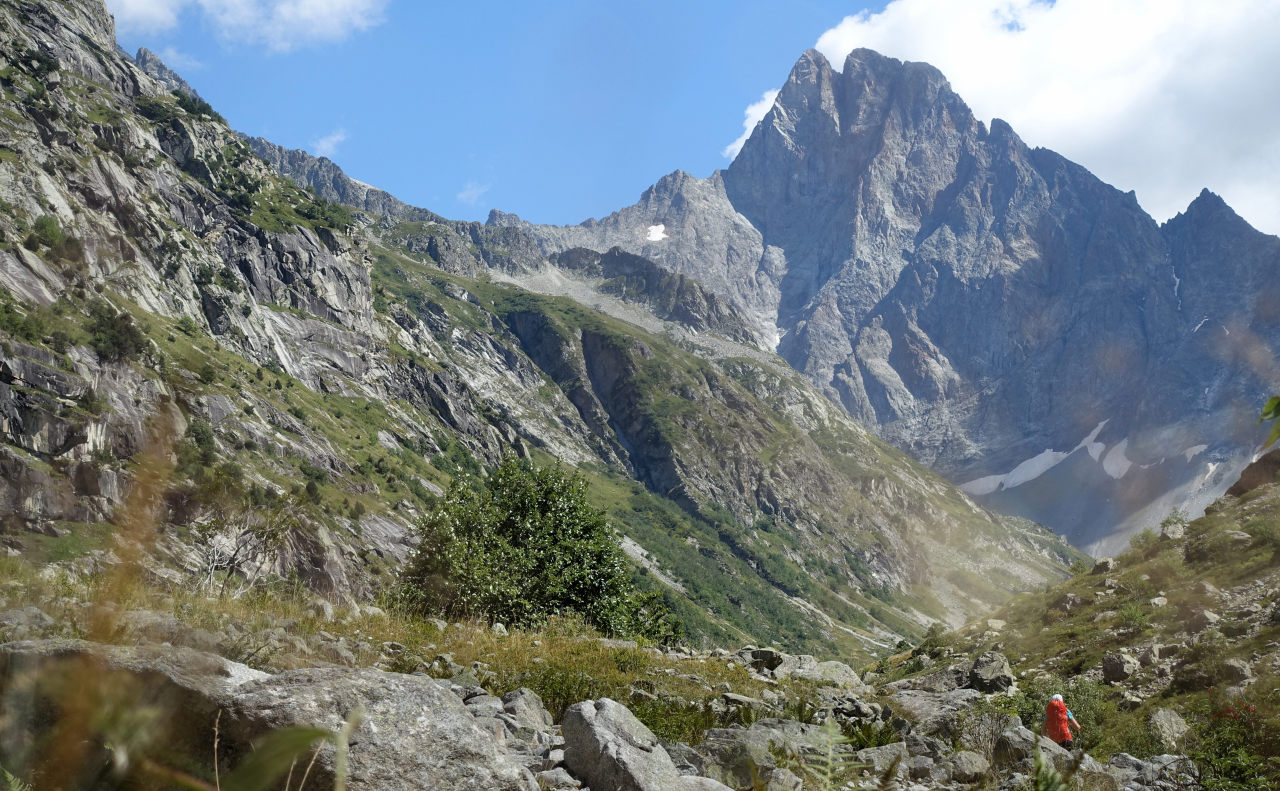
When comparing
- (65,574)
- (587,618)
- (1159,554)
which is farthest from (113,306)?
(1159,554)

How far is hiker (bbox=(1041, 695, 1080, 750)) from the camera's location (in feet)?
53.8

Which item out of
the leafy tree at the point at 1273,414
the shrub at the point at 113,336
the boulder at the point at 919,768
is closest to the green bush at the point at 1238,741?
the boulder at the point at 919,768

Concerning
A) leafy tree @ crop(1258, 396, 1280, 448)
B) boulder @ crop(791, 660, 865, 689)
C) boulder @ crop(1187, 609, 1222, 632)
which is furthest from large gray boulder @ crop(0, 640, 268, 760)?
boulder @ crop(1187, 609, 1222, 632)

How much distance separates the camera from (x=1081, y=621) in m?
27.4

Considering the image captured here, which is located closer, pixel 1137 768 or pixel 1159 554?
pixel 1137 768

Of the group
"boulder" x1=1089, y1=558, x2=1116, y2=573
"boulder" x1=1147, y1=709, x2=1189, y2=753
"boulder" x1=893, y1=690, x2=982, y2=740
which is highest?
"boulder" x1=1089, y1=558, x2=1116, y2=573

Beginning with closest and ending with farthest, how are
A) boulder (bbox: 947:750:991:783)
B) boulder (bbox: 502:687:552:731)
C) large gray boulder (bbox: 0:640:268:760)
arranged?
large gray boulder (bbox: 0:640:268:760)
boulder (bbox: 947:750:991:783)
boulder (bbox: 502:687:552:731)

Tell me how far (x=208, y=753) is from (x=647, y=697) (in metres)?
11.0

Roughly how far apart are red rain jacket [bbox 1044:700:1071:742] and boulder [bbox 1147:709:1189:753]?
1600 mm

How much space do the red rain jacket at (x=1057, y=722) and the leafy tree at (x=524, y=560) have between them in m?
16.6

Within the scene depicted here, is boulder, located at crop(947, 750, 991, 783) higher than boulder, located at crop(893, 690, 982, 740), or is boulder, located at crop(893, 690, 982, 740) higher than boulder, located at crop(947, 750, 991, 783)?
boulder, located at crop(893, 690, 982, 740)

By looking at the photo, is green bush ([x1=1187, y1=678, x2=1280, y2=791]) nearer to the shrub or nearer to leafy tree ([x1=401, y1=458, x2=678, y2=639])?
leafy tree ([x1=401, y1=458, x2=678, y2=639])

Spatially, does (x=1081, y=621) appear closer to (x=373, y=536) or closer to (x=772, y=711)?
(x=772, y=711)

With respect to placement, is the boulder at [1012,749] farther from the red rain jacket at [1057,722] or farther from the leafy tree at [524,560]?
the leafy tree at [524,560]
